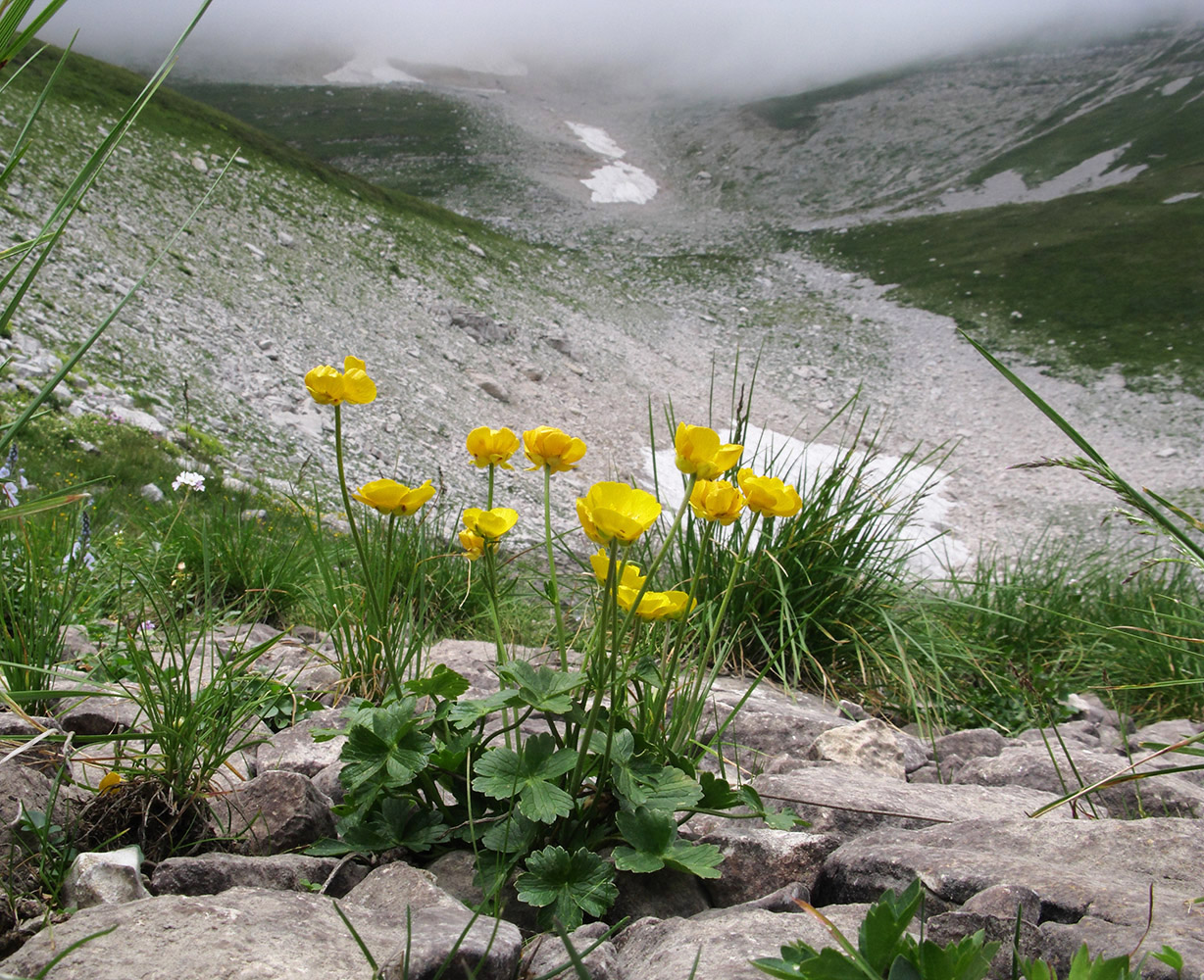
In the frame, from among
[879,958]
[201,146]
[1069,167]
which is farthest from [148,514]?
[1069,167]

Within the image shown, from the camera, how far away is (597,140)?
5400 cm

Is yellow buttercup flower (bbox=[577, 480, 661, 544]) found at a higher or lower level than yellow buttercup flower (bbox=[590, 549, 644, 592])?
higher

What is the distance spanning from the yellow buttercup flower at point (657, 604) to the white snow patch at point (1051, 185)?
146ft

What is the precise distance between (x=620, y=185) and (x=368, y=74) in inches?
2143

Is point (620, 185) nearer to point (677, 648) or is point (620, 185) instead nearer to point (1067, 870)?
point (677, 648)

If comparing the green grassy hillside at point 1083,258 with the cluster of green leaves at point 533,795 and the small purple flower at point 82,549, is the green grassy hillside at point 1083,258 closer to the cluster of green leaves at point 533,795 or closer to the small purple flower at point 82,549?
the cluster of green leaves at point 533,795

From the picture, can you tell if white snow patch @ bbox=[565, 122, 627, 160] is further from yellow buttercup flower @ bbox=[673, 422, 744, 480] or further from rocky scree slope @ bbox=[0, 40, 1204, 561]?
yellow buttercup flower @ bbox=[673, 422, 744, 480]

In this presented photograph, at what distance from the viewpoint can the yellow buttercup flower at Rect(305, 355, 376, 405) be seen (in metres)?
1.30

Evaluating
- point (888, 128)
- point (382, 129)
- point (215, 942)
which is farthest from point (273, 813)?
point (888, 128)

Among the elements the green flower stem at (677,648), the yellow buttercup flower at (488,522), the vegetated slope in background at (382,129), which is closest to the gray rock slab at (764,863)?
the green flower stem at (677,648)

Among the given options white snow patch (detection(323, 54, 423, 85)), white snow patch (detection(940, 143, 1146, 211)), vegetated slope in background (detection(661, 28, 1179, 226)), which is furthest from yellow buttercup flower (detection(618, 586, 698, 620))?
white snow patch (detection(323, 54, 423, 85))

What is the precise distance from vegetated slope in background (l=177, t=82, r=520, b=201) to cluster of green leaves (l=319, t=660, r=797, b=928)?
39.5m

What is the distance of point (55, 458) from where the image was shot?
19.1ft

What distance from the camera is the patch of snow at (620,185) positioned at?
1596 inches
